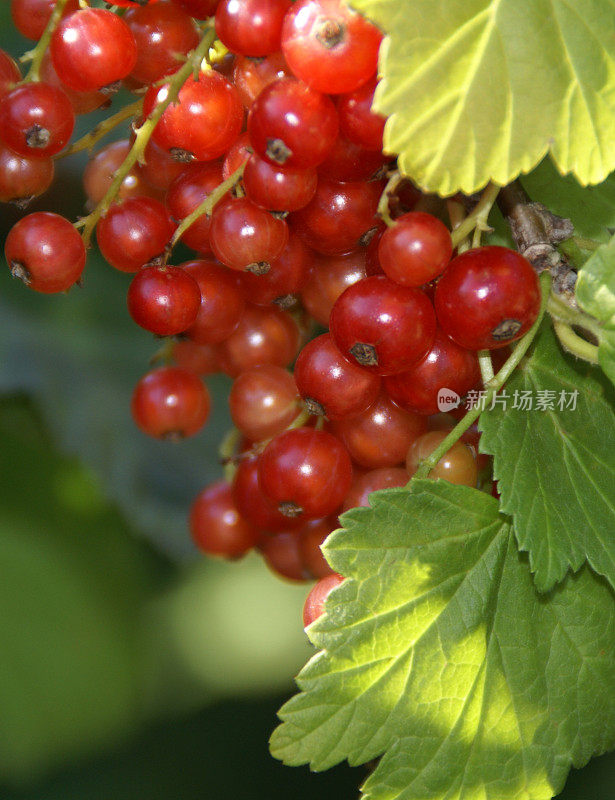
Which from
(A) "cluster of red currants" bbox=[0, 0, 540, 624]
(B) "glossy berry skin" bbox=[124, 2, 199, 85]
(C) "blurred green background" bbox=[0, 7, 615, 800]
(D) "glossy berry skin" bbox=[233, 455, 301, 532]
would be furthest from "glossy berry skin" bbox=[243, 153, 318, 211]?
(C) "blurred green background" bbox=[0, 7, 615, 800]

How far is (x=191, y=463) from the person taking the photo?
1053 mm

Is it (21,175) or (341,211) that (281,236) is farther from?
(21,175)

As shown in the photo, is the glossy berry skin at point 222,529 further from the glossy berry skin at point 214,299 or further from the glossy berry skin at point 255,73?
the glossy berry skin at point 255,73

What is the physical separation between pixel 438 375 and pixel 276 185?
146 mm

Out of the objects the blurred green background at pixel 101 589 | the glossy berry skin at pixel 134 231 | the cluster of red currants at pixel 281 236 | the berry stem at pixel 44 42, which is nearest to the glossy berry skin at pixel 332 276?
the cluster of red currants at pixel 281 236

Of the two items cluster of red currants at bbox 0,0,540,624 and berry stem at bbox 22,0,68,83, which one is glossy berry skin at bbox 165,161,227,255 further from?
berry stem at bbox 22,0,68,83

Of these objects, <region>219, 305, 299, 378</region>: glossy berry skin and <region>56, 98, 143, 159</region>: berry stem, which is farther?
<region>219, 305, 299, 378</region>: glossy berry skin

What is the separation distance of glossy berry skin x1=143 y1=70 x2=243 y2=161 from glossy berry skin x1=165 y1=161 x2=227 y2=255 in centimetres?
3

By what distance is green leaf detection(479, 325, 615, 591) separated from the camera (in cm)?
52

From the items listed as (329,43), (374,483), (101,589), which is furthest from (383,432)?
(101,589)

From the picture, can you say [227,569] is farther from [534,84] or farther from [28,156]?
[534,84]

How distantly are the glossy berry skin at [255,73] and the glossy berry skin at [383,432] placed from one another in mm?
207

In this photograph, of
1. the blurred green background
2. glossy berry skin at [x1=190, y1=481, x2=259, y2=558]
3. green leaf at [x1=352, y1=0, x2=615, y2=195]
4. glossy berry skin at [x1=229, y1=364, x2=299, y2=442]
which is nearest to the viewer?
green leaf at [x1=352, y1=0, x2=615, y2=195]

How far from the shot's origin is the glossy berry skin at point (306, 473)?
0.54 metres
